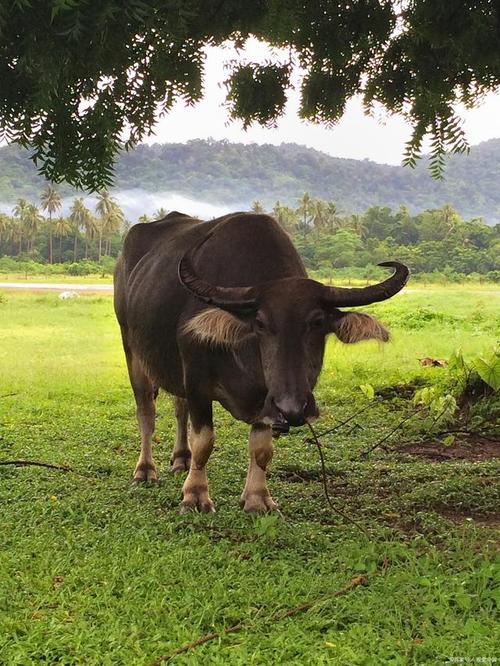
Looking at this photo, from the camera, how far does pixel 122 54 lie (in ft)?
8.96

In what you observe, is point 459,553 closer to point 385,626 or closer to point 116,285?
point 385,626

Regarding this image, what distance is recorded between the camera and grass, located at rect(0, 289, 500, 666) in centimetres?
249

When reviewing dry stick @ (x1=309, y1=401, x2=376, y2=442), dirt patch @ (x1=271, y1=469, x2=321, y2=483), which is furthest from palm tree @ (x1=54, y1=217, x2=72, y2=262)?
dirt patch @ (x1=271, y1=469, x2=321, y2=483)

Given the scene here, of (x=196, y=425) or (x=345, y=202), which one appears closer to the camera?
(x=196, y=425)

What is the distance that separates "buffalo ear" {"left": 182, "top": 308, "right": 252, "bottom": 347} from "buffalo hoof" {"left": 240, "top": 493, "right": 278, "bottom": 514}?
953mm

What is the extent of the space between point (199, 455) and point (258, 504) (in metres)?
0.43

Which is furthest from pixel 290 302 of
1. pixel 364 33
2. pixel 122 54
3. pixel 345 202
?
pixel 345 202

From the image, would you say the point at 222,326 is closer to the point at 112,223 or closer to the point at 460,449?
the point at 460,449

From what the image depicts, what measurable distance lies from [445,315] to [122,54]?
33.4 feet

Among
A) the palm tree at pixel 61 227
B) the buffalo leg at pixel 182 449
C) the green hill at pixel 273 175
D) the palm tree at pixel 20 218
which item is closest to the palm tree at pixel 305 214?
the palm tree at pixel 61 227

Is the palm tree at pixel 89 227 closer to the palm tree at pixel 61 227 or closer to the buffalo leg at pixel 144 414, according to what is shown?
the palm tree at pixel 61 227

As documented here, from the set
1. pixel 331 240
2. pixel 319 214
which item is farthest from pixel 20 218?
pixel 331 240

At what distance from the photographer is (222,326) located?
371 cm

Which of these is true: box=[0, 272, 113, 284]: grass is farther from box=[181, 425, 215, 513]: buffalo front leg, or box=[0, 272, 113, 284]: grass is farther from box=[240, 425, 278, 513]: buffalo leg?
box=[240, 425, 278, 513]: buffalo leg
